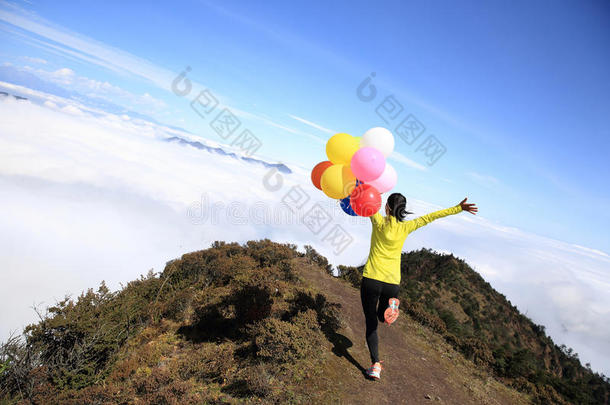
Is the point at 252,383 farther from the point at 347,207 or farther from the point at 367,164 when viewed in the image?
the point at 367,164

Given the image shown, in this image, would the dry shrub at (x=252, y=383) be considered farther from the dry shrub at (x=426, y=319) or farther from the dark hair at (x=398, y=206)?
the dry shrub at (x=426, y=319)

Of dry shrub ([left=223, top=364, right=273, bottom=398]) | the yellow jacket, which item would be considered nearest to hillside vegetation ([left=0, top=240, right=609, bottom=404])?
dry shrub ([left=223, top=364, right=273, bottom=398])

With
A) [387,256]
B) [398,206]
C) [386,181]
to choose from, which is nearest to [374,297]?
[387,256]

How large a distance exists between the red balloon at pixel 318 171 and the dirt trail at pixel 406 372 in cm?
279

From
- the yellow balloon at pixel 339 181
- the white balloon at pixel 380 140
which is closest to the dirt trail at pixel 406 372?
the yellow balloon at pixel 339 181

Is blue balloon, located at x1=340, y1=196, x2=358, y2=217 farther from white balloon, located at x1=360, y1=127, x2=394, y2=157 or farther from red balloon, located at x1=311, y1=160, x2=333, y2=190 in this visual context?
white balloon, located at x1=360, y1=127, x2=394, y2=157

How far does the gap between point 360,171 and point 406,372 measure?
373 cm

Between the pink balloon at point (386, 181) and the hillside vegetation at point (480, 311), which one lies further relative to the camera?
the hillside vegetation at point (480, 311)

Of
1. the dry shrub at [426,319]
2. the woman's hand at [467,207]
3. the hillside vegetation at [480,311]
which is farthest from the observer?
the hillside vegetation at [480,311]

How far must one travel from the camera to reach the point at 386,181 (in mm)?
4180

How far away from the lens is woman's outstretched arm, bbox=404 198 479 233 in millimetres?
3322

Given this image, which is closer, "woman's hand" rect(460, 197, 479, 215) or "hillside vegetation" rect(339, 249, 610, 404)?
"woman's hand" rect(460, 197, 479, 215)

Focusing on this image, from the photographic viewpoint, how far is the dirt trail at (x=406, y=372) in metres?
4.17

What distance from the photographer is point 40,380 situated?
5062 millimetres
